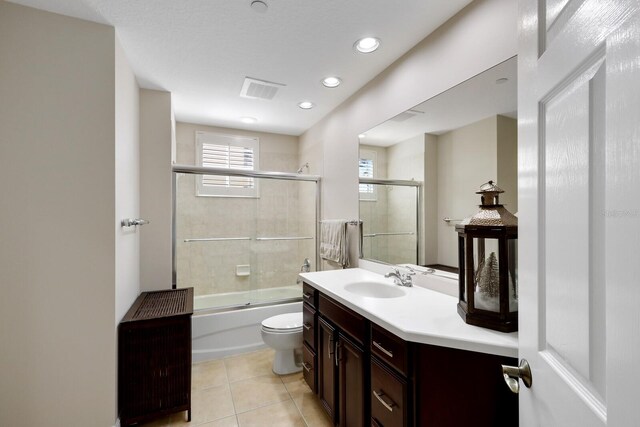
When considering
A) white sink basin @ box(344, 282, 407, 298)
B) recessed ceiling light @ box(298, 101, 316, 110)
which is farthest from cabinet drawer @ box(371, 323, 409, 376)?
recessed ceiling light @ box(298, 101, 316, 110)

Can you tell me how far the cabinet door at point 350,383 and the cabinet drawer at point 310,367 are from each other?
0.36 meters

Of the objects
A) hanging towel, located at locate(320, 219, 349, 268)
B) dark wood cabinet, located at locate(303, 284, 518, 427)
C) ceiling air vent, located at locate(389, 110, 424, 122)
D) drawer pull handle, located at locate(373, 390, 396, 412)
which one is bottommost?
drawer pull handle, located at locate(373, 390, 396, 412)

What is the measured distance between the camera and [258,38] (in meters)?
1.76

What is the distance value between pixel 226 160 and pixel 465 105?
9.21 feet

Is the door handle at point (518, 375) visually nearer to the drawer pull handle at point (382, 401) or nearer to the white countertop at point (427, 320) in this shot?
the white countertop at point (427, 320)

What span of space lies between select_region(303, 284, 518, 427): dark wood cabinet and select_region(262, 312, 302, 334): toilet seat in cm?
82

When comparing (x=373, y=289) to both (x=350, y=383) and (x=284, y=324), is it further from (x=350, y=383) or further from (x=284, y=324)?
(x=284, y=324)

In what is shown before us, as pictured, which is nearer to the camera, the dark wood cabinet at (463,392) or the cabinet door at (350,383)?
the dark wood cabinet at (463,392)

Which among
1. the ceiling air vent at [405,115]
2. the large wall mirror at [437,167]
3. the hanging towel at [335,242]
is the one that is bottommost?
the hanging towel at [335,242]

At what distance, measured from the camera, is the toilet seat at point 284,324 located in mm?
2227

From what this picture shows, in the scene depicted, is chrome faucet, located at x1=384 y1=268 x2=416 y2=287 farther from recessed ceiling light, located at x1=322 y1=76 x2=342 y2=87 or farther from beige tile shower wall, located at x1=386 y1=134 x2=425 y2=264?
recessed ceiling light, located at x1=322 y1=76 x2=342 y2=87

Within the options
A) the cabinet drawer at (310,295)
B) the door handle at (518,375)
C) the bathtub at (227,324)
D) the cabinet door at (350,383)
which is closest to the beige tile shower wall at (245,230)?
the bathtub at (227,324)

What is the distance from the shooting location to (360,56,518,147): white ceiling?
131 cm

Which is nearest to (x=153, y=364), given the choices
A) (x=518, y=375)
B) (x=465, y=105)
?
(x=518, y=375)
